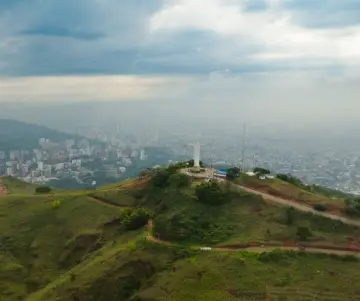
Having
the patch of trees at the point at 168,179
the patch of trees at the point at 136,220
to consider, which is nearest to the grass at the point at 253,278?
the patch of trees at the point at 136,220

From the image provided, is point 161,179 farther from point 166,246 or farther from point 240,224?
point 166,246

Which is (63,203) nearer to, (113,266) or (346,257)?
(113,266)

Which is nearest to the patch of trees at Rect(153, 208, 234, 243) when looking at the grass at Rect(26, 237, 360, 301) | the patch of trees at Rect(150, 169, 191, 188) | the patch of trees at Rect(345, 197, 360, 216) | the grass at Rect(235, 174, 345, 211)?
the grass at Rect(26, 237, 360, 301)

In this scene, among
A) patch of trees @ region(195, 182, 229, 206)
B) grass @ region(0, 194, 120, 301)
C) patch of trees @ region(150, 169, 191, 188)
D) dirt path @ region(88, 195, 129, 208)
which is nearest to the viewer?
grass @ region(0, 194, 120, 301)

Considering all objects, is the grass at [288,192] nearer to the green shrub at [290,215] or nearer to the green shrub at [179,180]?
the green shrub at [290,215]

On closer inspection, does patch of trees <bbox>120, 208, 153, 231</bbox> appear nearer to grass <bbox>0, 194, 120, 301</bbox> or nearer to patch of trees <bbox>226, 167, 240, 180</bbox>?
grass <bbox>0, 194, 120, 301</bbox>

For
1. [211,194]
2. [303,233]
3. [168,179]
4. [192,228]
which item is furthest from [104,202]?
[303,233]
